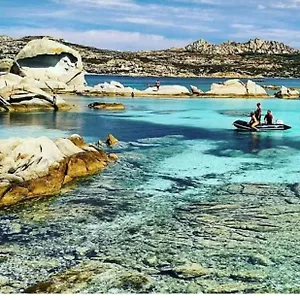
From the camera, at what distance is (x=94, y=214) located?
10445 millimetres

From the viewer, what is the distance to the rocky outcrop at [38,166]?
11.4 metres

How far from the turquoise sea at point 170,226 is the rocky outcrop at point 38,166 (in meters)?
0.48

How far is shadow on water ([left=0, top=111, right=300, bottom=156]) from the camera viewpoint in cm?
2000

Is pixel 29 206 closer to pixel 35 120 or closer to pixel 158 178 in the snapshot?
pixel 158 178

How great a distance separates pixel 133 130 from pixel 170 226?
14.3m

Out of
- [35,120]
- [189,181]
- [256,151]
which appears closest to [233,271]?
[189,181]

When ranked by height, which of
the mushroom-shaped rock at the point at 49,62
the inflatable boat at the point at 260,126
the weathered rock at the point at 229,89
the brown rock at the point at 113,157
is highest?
the mushroom-shaped rock at the point at 49,62

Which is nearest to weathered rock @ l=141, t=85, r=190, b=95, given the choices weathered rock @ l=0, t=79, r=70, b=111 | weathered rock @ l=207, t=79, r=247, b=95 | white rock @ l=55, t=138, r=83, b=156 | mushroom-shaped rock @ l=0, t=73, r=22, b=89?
weathered rock @ l=207, t=79, r=247, b=95

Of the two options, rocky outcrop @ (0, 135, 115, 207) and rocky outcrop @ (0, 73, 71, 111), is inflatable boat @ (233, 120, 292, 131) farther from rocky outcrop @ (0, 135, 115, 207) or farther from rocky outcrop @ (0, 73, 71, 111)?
rocky outcrop @ (0, 73, 71, 111)

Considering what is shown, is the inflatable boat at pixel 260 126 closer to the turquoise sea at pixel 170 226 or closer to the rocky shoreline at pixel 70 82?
the turquoise sea at pixel 170 226

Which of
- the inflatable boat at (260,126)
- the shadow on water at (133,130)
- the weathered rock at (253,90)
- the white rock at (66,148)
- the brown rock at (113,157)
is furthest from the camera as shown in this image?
the weathered rock at (253,90)

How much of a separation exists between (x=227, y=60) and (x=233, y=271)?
14914 centimetres

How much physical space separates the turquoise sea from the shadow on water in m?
1.21

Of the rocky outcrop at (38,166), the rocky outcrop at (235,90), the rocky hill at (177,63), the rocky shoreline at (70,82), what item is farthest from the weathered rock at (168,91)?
the rocky hill at (177,63)
